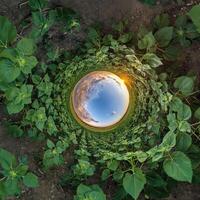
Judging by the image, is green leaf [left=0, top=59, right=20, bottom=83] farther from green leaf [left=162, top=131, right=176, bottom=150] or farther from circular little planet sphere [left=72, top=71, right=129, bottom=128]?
green leaf [left=162, top=131, right=176, bottom=150]

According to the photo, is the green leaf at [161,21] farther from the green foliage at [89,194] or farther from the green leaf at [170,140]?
the green foliage at [89,194]

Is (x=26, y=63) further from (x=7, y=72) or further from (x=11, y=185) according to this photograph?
(x=11, y=185)

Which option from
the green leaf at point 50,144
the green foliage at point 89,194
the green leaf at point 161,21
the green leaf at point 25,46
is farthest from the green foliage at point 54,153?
the green leaf at point 161,21

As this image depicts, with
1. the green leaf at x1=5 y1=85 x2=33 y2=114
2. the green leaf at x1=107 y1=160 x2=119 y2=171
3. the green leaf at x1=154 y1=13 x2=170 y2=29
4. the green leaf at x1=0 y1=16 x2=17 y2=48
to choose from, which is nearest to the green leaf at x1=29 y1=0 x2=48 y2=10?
the green leaf at x1=0 y1=16 x2=17 y2=48

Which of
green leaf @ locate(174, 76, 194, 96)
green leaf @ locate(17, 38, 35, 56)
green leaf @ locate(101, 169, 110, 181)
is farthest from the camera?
green leaf @ locate(101, 169, 110, 181)

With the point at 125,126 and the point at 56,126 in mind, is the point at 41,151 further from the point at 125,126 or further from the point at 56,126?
the point at 125,126

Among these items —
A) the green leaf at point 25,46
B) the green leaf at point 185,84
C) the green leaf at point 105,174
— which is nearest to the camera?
the green leaf at point 25,46
